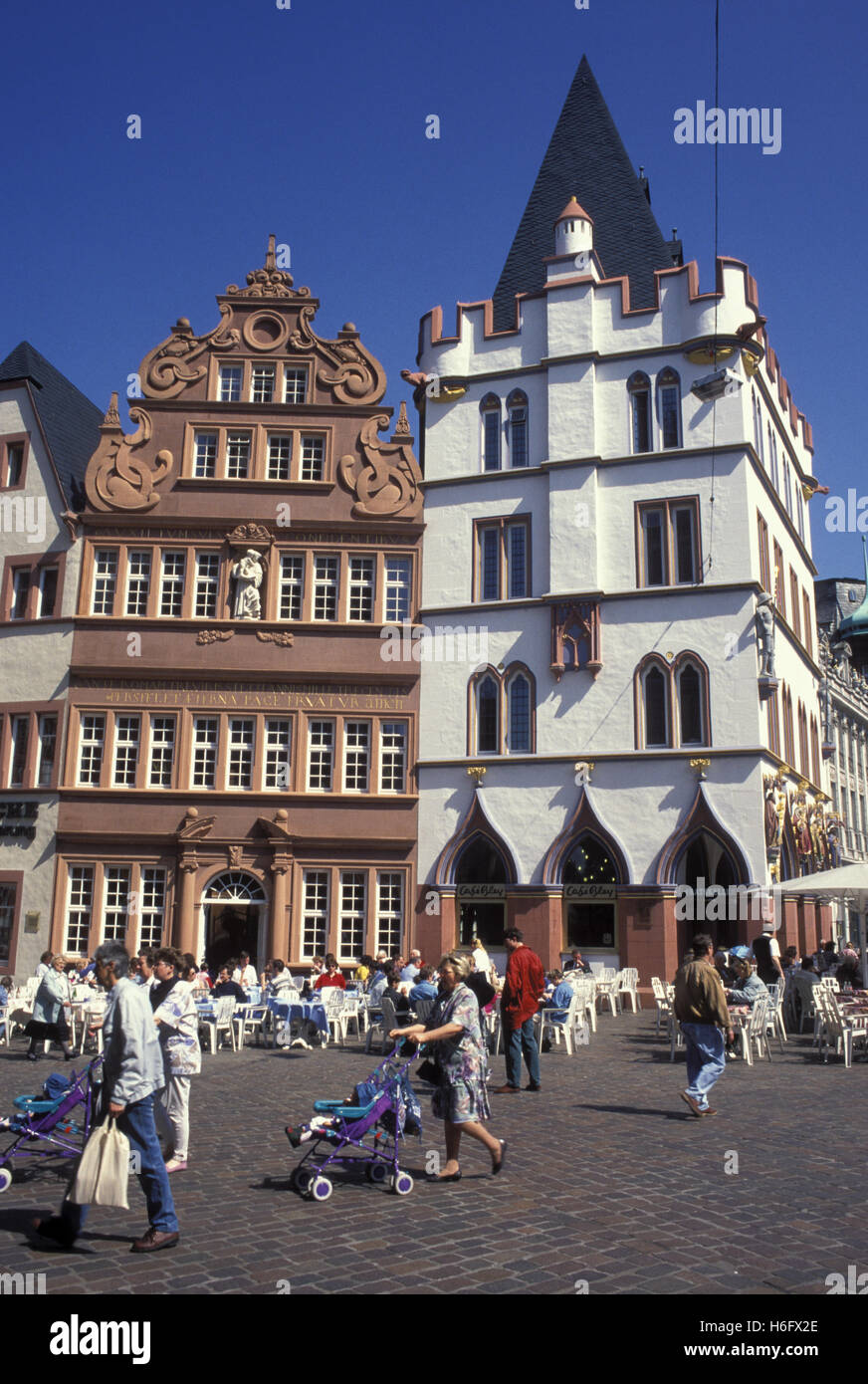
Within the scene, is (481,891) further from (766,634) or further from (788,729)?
(788,729)

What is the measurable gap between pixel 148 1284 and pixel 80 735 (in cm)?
2497

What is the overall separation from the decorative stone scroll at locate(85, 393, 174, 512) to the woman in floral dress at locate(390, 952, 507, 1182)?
24.1 meters

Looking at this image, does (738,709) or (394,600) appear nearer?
(738,709)

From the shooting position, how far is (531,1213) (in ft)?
25.8

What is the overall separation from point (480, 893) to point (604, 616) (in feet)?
24.4

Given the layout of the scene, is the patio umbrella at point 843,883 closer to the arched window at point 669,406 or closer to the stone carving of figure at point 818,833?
the stone carving of figure at point 818,833

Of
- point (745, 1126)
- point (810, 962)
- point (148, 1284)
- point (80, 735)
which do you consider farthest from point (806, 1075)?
point (80, 735)

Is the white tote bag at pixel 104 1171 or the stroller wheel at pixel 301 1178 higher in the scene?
the white tote bag at pixel 104 1171

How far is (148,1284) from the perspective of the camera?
241 inches

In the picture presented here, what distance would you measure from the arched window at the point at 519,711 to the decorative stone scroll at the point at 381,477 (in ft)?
16.9

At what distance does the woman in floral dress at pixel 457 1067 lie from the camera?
28.9 feet

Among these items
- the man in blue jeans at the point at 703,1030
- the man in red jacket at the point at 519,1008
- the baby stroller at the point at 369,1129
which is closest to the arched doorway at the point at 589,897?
the man in red jacket at the point at 519,1008

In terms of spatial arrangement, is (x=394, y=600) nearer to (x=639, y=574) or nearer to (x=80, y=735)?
(x=639, y=574)

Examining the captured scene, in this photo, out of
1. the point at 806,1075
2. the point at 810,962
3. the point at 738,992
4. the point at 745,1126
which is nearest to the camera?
the point at 745,1126
